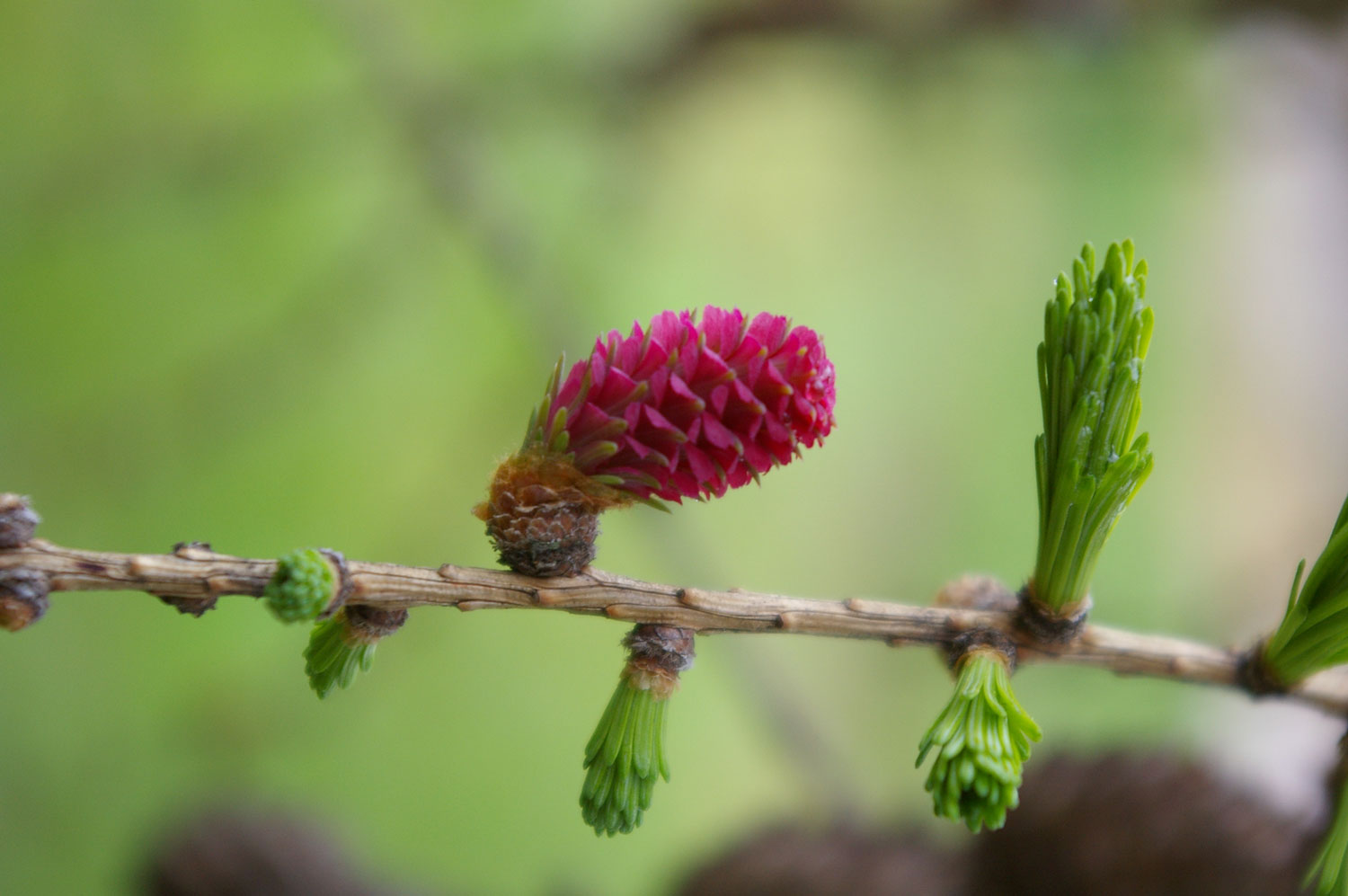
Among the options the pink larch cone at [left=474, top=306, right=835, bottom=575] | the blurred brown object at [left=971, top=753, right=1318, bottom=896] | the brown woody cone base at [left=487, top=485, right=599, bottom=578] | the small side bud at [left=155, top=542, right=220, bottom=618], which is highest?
the pink larch cone at [left=474, top=306, right=835, bottom=575]

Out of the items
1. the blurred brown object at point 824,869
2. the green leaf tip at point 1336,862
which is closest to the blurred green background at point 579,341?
the blurred brown object at point 824,869

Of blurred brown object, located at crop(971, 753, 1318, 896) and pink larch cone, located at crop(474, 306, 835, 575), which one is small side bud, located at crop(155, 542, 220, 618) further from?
blurred brown object, located at crop(971, 753, 1318, 896)

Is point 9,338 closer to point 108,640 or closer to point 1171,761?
point 108,640

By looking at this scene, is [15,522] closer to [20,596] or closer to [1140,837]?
[20,596]

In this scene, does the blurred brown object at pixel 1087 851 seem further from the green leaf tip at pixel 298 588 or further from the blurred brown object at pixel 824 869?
the green leaf tip at pixel 298 588

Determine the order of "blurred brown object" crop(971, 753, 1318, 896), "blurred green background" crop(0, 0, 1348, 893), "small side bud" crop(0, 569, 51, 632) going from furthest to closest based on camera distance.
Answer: "blurred green background" crop(0, 0, 1348, 893) < "blurred brown object" crop(971, 753, 1318, 896) < "small side bud" crop(0, 569, 51, 632)

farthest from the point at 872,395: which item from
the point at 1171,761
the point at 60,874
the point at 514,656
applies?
the point at 60,874

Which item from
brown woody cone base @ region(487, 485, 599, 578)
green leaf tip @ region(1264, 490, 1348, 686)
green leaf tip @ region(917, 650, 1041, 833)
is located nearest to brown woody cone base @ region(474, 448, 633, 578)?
brown woody cone base @ region(487, 485, 599, 578)
